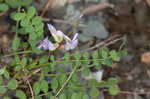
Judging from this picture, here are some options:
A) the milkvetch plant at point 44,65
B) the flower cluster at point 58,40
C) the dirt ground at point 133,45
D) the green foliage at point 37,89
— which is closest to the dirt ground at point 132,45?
the dirt ground at point 133,45

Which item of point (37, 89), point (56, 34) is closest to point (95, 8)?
point (56, 34)

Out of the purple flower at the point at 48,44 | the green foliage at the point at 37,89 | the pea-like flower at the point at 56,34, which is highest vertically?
the pea-like flower at the point at 56,34

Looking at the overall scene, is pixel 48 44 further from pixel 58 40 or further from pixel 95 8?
pixel 95 8

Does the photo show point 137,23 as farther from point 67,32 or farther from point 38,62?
point 38,62

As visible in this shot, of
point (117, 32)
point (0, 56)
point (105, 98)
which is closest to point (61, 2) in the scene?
point (117, 32)

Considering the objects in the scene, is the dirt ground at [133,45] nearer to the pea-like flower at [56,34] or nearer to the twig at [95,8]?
the twig at [95,8]

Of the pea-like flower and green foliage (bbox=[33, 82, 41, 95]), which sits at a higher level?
the pea-like flower

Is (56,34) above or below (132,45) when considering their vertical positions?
above

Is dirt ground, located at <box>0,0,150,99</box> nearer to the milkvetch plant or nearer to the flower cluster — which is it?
the milkvetch plant

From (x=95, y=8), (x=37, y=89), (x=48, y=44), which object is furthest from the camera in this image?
(x=95, y=8)

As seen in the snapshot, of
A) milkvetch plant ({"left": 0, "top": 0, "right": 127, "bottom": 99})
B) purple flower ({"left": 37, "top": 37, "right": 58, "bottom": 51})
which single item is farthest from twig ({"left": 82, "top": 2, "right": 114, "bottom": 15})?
purple flower ({"left": 37, "top": 37, "right": 58, "bottom": 51})

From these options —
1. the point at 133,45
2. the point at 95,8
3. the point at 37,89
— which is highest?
the point at 95,8

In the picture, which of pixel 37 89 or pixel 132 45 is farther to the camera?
pixel 132 45
